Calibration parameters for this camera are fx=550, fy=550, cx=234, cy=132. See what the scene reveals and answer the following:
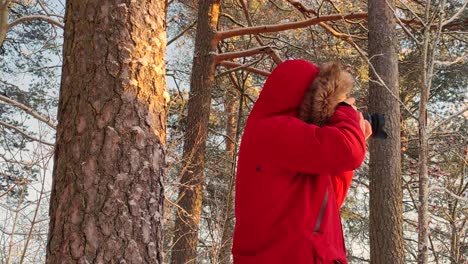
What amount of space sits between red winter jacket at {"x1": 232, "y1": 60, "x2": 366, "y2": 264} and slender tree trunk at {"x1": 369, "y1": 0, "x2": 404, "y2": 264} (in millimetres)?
3051

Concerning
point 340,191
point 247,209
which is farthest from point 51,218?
point 340,191

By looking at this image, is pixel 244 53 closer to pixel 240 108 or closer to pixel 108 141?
pixel 240 108

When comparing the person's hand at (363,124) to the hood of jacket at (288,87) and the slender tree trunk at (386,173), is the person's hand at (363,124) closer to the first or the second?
the hood of jacket at (288,87)

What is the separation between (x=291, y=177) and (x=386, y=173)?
10.9 ft

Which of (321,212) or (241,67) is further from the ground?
(241,67)

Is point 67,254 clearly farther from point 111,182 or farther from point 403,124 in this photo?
point 403,124

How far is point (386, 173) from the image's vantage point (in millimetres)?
4863

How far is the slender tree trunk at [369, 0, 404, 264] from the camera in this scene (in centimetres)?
479

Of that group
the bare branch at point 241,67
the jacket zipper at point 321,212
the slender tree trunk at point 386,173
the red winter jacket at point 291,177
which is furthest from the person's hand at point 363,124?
the bare branch at point 241,67

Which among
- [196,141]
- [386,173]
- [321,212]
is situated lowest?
[321,212]

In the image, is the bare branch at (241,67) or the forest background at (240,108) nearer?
the forest background at (240,108)

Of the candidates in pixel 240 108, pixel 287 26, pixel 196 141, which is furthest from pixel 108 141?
pixel 240 108

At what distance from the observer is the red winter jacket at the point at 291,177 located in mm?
1660

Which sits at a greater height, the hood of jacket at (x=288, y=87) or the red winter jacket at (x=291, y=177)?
the hood of jacket at (x=288, y=87)
